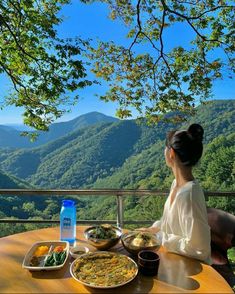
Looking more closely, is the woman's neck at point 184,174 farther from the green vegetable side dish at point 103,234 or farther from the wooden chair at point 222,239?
the green vegetable side dish at point 103,234

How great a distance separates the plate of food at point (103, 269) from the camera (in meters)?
1.31

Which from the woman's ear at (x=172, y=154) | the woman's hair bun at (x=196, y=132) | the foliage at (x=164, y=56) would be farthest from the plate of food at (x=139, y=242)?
the foliage at (x=164, y=56)

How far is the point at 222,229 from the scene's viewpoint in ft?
6.39

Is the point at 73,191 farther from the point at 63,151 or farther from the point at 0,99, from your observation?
the point at 63,151

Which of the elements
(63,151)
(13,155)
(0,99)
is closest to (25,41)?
(0,99)

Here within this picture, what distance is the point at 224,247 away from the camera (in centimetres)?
196

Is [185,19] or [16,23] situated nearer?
[16,23]

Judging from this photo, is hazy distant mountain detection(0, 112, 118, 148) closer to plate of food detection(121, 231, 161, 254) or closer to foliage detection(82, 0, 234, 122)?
foliage detection(82, 0, 234, 122)

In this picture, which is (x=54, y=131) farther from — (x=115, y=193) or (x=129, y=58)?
(x=115, y=193)

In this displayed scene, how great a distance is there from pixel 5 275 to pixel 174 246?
34.1 inches

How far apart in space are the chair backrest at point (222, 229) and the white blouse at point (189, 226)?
0.34 metres

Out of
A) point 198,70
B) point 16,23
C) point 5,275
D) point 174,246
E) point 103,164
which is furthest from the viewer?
point 103,164

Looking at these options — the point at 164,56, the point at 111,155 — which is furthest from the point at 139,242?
the point at 111,155

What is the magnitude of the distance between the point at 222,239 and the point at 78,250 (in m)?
0.95
